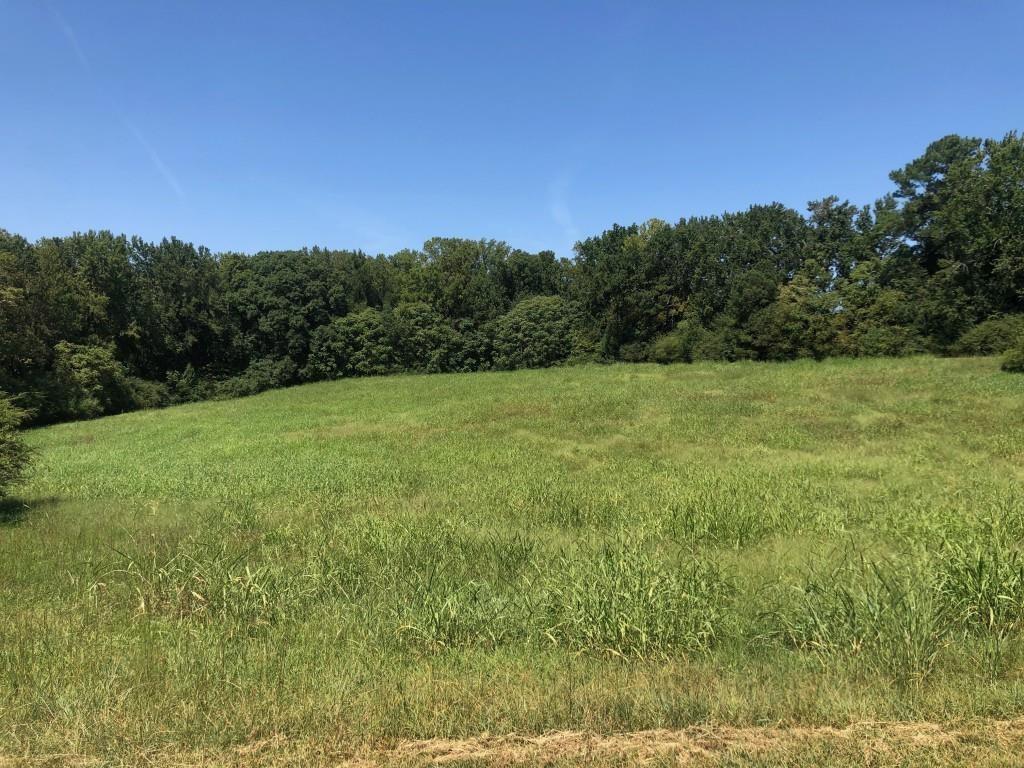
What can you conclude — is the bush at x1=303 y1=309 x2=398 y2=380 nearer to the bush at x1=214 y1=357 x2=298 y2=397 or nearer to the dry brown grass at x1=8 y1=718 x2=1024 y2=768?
the bush at x1=214 y1=357 x2=298 y2=397

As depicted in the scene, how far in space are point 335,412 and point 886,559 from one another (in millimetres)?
30791

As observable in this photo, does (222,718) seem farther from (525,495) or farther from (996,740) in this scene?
(525,495)

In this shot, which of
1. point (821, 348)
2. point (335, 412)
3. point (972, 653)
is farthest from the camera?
point (821, 348)

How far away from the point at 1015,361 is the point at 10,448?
37.0m

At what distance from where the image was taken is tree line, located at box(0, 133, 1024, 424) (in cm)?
4147

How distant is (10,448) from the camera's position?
34.8 feet

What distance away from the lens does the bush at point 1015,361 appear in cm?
2622

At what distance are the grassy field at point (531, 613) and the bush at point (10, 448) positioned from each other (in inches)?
35.6

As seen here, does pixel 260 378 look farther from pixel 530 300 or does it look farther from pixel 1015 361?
pixel 1015 361

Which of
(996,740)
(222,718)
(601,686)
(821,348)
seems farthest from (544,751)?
(821,348)

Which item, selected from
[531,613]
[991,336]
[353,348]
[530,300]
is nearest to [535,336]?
[530,300]

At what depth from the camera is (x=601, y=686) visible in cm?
398

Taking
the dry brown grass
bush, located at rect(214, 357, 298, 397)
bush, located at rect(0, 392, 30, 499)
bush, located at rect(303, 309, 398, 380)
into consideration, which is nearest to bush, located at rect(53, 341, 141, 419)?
bush, located at rect(214, 357, 298, 397)

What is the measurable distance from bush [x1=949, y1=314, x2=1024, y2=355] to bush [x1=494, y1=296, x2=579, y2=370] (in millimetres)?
33164
